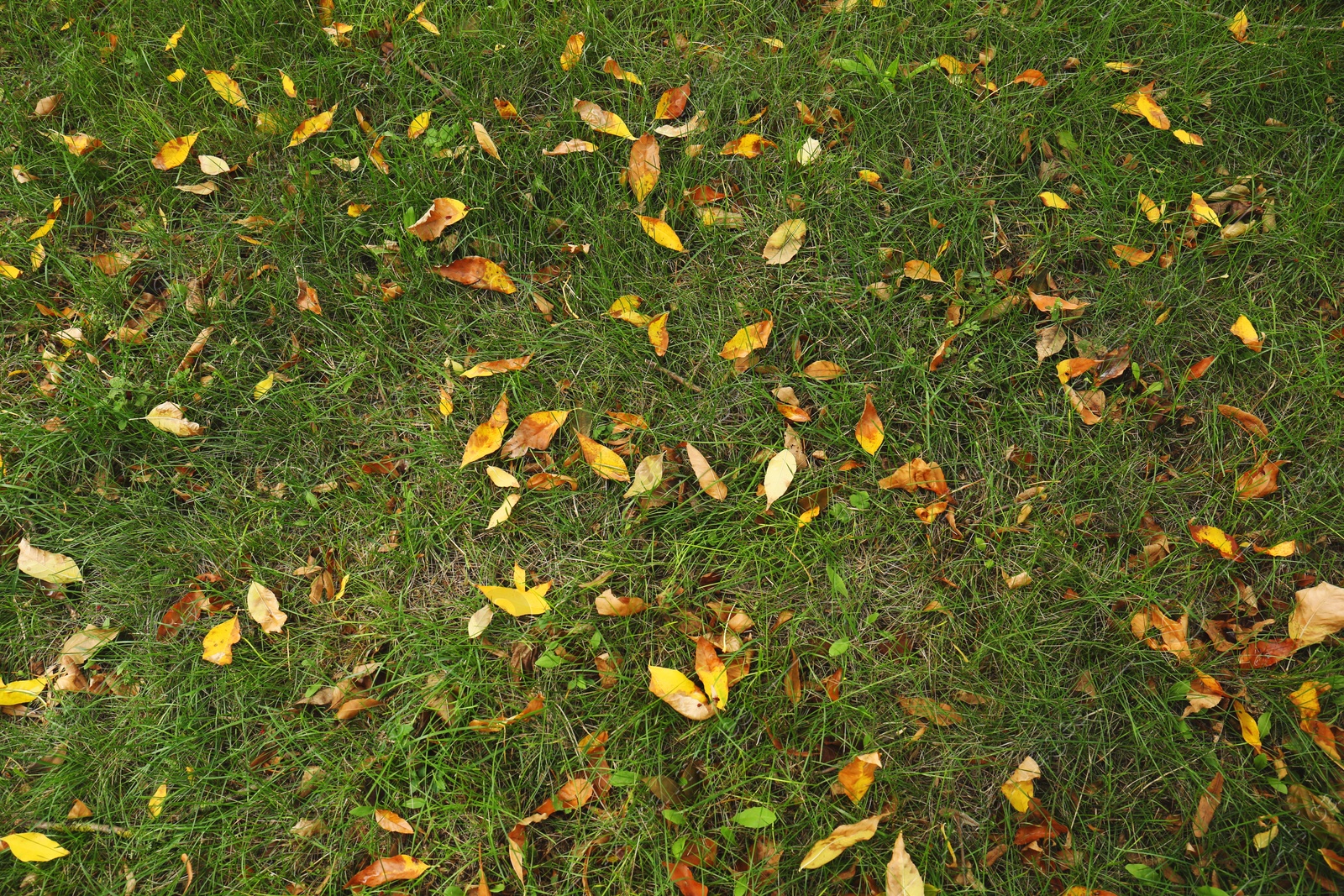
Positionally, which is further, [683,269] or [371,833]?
[683,269]

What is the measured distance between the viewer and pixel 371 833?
1864mm

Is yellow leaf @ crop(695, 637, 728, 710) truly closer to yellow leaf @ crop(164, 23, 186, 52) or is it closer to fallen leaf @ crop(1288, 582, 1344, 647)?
fallen leaf @ crop(1288, 582, 1344, 647)

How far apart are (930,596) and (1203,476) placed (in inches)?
31.4

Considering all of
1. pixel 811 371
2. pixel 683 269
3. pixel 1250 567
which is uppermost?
pixel 683 269

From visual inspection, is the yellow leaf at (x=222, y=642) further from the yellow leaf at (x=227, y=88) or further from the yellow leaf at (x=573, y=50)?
the yellow leaf at (x=573, y=50)

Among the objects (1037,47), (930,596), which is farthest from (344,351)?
(1037,47)

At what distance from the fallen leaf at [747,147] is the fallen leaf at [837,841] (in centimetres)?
187

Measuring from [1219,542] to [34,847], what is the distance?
291 centimetres

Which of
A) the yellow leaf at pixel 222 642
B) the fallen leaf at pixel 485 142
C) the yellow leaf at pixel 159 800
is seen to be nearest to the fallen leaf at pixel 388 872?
the yellow leaf at pixel 159 800

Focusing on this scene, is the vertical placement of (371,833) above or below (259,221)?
below

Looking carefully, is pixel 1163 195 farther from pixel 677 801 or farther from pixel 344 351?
pixel 344 351

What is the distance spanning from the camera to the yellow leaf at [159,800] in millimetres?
1896

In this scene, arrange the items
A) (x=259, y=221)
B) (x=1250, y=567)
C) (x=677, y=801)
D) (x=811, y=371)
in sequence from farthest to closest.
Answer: (x=259, y=221)
(x=811, y=371)
(x=1250, y=567)
(x=677, y=801)

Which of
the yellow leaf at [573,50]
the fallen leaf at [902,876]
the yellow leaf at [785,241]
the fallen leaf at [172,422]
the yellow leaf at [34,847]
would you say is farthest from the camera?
the yellow leaf at [573,50]
